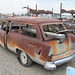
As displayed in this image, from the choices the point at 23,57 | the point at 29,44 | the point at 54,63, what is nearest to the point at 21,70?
the point at 23,57

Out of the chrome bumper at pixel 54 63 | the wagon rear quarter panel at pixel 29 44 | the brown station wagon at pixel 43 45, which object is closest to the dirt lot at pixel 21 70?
the brown station wagon at pixel 43 45

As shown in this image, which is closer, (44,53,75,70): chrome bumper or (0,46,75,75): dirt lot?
(44,53,75,70): chrome bumper

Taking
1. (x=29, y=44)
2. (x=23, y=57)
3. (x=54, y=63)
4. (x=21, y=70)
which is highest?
(x=29, y=44)

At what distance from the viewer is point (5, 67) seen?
342 centimetres

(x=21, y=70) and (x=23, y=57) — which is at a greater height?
(x=23, y=57)

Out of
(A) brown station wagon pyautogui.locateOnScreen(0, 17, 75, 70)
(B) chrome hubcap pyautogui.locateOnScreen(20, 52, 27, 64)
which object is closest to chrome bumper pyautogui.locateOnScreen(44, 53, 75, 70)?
(A) brown station wagon pyautogui.locateOnScreen(0, 17, 75, 70)

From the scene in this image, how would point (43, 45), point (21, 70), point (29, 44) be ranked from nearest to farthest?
point (43, 45)
point (29, 44)
point (21, 70)

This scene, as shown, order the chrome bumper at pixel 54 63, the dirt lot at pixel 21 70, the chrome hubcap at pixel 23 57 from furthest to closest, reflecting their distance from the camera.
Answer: the chrome hubcap at pixel 23 57 → the dirt lot at pixel 21 70 → the chrome bumper at pixel 54 63

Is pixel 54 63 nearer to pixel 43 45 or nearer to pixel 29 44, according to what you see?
pixel 43 45

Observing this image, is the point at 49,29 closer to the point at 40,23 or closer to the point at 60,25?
the point at 60,25

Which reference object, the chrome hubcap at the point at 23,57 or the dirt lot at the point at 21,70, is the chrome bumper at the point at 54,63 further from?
the chrome hubcap at the point at 23,57

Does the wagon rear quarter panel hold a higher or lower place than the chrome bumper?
higher

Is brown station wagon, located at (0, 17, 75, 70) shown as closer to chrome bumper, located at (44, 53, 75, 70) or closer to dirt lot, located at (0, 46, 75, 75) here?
chrome bumper, located at (44, 53, 75, 70)

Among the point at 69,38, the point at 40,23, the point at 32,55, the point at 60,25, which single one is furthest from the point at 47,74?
the point at 60,25
